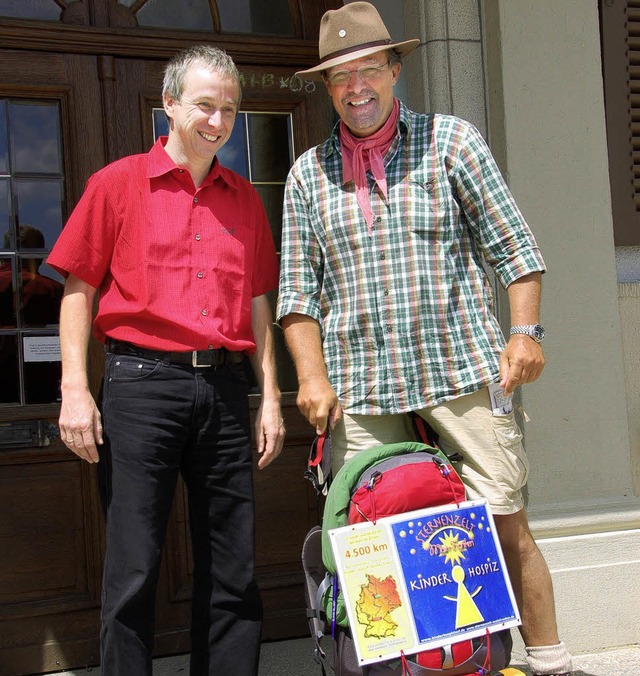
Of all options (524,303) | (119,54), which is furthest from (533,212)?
(119,54)

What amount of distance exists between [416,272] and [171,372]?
0.80 metres

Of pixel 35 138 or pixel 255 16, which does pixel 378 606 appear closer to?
pixel 35 138

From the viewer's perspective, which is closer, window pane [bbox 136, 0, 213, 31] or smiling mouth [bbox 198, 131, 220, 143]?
→ smiling mouth [bbox 198, 131, 220, 143]

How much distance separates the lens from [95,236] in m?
2.55

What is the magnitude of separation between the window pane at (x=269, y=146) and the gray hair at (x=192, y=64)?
3.81 feet

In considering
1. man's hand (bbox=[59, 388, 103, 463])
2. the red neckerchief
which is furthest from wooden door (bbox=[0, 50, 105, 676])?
the red neckerchief

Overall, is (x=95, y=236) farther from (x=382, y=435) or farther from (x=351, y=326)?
(x=382, y=435)

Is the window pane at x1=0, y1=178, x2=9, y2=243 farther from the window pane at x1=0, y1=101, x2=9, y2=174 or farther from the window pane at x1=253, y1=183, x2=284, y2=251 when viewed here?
the window pane at x1=253, y1=183, x2=284, y2=251

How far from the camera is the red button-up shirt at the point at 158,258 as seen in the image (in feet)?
8.29

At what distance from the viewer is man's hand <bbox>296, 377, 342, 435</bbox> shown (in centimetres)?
258

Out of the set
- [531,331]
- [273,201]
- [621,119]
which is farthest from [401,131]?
[621,119]

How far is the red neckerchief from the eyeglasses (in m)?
0.13

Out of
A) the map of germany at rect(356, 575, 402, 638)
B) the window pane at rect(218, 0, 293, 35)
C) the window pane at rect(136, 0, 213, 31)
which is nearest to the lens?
the map of germany at rect(356, 575, 402, 638)

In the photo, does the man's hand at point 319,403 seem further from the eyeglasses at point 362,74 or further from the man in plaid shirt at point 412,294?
the eyeglasses at point 362,74
